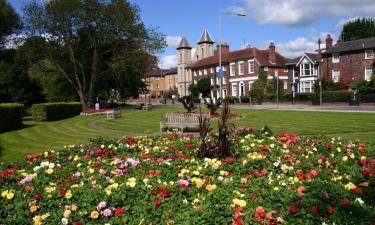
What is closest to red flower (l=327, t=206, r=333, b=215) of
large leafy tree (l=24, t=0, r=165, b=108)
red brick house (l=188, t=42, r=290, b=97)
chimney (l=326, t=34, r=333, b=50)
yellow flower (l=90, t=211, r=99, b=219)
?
yellow flower (l=90, t=211, r=99, b=219)

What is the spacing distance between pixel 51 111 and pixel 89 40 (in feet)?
55.6

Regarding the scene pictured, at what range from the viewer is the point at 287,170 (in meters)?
6.69

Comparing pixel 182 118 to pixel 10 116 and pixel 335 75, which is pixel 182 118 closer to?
pixel 10 116

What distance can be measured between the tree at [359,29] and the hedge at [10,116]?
2694 inches

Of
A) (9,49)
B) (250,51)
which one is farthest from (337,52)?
(9,49)

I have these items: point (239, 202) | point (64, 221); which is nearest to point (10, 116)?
point (64, 221)

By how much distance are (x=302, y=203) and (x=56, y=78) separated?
172 ft

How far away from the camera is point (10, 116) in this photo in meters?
26.3

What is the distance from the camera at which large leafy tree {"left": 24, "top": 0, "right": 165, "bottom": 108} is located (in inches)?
1737

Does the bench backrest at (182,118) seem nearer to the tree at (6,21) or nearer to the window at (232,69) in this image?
the tree at (6,21)

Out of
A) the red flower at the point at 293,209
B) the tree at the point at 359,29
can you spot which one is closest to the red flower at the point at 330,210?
the red flower at the point at 293,209

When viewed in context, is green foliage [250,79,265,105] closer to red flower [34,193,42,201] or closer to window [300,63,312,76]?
window [300,63,312,76]

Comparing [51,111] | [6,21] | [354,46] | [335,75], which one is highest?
[6,21]

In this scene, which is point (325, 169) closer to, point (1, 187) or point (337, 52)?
point (1, 187)
